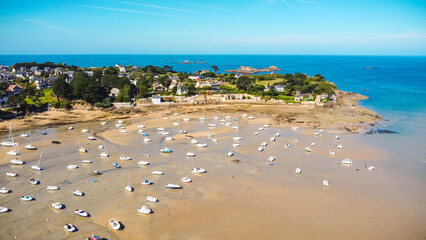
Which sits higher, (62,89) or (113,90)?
(62,89)

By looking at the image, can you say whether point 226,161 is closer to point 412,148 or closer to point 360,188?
point 360,188

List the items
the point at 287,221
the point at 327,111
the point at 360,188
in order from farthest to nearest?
the point at 327,111 < the point at 360,188 < the point at 287,221

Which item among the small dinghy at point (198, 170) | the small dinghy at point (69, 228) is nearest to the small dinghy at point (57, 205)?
the small dinghy at point (69, 228)

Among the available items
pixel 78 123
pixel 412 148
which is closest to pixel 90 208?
pixel 78 123

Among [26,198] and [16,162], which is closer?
[26,198]

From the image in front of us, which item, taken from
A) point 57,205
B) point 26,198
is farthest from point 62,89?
point 57,205

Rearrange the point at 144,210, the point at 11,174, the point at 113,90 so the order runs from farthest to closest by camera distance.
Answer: the point at 113,90
the point at 11,174
the point at 144,210

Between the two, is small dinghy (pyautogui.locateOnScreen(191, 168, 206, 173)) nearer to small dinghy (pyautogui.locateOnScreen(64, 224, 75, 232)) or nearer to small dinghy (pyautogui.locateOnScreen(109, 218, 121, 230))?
small dinghy (pyautogui.locateOnScreen(109, 218, 121, 230))

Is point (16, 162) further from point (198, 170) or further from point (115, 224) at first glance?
point (198, 170)

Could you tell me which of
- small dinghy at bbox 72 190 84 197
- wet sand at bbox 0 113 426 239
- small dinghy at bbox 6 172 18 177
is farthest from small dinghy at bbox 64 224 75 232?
small dinghy at bbox 6 172 18 177
